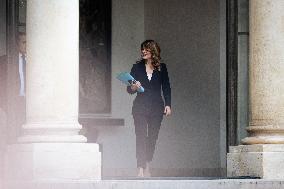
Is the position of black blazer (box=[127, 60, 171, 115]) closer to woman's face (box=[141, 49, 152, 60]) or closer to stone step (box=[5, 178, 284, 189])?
woman's face (box=[141, 49, 152, 60])

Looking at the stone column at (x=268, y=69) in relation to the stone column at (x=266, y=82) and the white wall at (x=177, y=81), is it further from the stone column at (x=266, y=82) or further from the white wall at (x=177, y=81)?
the white wall at (x=177, y=81)

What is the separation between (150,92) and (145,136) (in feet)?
2.34

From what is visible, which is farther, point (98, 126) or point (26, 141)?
point (98, 126)

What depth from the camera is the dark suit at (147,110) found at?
70.7ft

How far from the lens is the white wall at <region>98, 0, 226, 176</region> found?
2539 cm

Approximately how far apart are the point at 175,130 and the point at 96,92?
159 cm

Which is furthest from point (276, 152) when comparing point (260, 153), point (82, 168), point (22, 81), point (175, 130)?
point (175, 130)

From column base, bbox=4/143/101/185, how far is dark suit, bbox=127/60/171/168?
1928mm

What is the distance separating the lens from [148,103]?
2170 centimetres

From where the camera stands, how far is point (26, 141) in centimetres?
1970

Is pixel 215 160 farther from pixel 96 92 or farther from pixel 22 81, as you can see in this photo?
pixel 22 81

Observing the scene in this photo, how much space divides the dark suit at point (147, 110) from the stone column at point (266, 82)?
6.21ft

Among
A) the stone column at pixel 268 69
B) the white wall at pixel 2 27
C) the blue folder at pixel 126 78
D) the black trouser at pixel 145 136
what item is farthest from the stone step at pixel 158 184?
the white wall at pixel 2 27

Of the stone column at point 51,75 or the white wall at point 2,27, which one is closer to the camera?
the stone column at point 51,75
